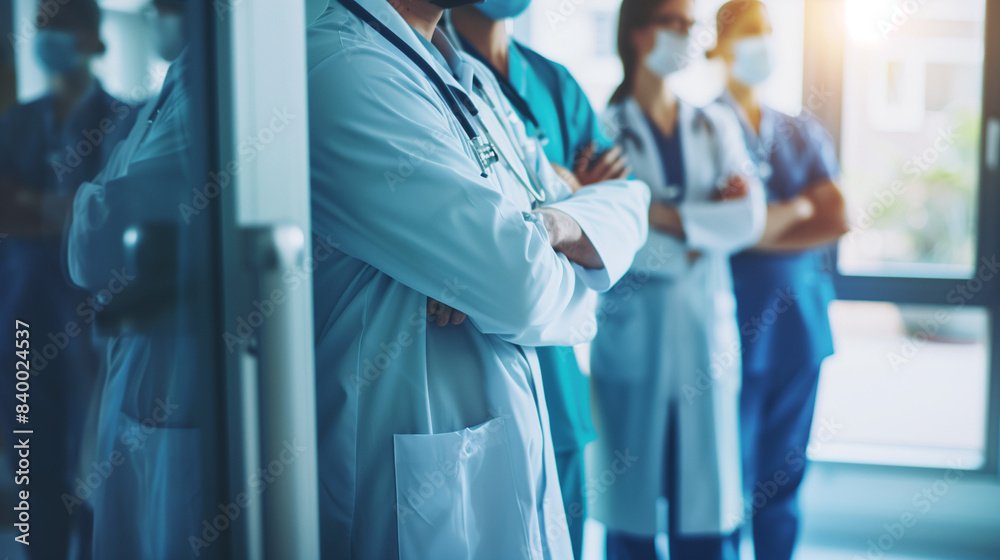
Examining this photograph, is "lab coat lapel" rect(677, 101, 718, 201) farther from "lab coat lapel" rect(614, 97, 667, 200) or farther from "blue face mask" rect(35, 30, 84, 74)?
"blue face mask" rect(35, 30, 84, 74)

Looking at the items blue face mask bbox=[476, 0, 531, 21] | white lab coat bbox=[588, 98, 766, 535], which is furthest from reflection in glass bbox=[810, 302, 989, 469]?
blue face mask bbox=[476, 0, 531, 21]

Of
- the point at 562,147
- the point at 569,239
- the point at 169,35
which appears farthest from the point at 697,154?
the point at 169,35

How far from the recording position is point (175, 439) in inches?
25.1

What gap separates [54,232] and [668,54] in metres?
1.49

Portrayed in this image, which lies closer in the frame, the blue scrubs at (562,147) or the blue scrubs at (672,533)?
the blue scrubs at (562,147)

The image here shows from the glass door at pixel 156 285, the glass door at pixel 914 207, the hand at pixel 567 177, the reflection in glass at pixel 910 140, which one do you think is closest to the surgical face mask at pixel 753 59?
the glass door at pixel 914 207

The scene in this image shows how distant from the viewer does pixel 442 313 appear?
2.85 ft

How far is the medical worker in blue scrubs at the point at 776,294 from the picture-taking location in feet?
5.77

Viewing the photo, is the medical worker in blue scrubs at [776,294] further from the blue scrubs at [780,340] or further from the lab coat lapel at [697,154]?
the lab coat lapel at [697,154]

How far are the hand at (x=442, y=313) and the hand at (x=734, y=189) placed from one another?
1022 mm

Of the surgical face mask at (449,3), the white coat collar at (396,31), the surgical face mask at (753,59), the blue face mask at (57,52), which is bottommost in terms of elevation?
the blue face mask at (57,52)

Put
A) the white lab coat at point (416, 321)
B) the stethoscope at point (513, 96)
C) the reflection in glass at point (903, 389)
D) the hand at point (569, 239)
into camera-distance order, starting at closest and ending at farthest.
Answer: the white lab coat at point (416, 321), the hand at point (569, 239), the stethoscope at point (513, 96), the reflection in glass at point (903, 389)

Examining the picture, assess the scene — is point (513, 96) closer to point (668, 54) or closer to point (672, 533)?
point (668, 54)

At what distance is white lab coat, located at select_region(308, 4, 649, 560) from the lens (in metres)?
0.80
